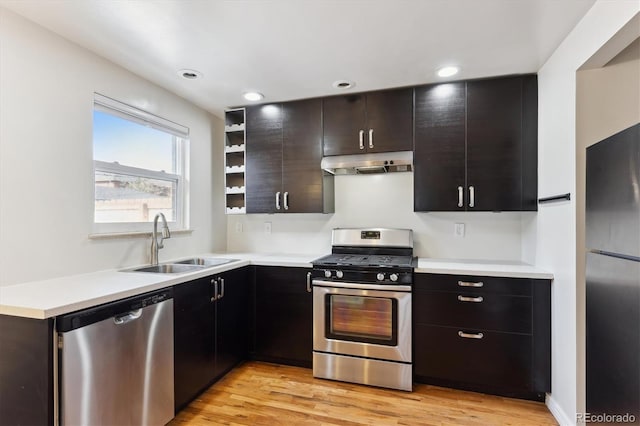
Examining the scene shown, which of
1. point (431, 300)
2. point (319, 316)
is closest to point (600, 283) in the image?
point (431, 300)

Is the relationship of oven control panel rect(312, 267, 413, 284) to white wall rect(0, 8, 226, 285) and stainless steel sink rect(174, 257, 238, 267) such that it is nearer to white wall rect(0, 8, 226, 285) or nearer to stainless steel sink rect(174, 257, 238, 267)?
stainless steel sink rect(174, 257, 238, 267)

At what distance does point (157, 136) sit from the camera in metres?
2.74

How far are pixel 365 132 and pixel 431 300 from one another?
1.46 m

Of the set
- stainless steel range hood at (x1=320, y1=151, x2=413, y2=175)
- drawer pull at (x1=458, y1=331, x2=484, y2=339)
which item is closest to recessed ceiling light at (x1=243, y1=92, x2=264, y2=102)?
stainless steel range hood at (x1=320, y1=151, x2=413, y2=175)

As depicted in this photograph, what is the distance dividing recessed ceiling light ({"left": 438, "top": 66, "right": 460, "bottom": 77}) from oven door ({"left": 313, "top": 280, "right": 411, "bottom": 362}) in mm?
1645

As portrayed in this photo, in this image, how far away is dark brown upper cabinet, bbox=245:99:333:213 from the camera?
292cm

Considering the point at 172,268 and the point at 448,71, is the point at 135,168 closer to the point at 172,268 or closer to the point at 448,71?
the point at 172,268

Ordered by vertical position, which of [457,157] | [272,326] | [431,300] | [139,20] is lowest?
[272,326]

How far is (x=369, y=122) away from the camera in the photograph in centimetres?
276

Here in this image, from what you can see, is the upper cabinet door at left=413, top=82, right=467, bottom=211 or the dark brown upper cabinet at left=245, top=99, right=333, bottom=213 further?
the dark brown upper cabinet at left=245, top=99, right=333, bottom=213

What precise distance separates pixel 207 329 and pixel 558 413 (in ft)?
7.65

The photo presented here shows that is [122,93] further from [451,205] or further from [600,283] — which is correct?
[600,283]

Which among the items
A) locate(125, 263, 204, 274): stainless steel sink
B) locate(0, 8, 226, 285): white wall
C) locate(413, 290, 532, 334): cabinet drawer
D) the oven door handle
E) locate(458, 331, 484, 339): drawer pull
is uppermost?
locate(0, 8, 226, 285): white wall

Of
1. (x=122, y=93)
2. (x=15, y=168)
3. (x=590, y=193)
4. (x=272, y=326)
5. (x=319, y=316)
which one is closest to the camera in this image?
(x=590, y=193)
